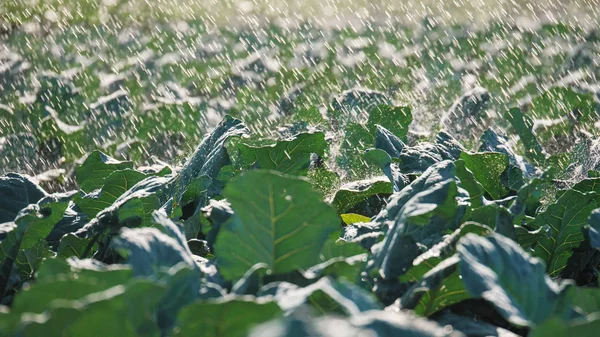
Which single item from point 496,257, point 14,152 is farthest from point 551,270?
point 14,152

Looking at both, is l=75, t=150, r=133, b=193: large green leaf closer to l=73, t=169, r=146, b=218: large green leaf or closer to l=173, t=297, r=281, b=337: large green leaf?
l=73, t=169, r=146, b=218: large green leaf

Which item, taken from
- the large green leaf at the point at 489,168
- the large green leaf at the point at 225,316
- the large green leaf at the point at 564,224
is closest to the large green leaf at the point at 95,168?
the large green leaf at the point at 489,168

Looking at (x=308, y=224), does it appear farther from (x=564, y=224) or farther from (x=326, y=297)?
(x=564, y=224)

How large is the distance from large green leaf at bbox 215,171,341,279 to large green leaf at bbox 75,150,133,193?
1.14 m

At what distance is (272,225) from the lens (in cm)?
123

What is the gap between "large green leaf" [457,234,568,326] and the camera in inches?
40.7

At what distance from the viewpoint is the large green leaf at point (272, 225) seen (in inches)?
46.2

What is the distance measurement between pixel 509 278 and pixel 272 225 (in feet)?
1.33

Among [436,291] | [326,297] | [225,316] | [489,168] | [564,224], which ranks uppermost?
[225,316]

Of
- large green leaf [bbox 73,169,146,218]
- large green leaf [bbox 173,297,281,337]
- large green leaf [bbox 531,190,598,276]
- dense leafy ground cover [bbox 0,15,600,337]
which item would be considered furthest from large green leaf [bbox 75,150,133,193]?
large green leaf [bbox 173,297,281,337]

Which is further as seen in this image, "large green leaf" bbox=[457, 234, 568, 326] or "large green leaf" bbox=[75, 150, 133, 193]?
"large green leaf" bbox=[75, 150, 133, 193]

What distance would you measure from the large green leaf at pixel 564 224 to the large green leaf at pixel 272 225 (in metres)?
0.76

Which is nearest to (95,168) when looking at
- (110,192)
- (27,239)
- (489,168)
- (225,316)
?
(110,192)

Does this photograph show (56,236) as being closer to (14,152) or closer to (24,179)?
(24,179)
